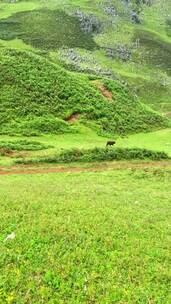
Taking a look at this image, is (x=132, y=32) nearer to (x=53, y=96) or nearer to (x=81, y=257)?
(x=53, y=96)

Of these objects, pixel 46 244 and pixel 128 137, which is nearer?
pixel 46 244

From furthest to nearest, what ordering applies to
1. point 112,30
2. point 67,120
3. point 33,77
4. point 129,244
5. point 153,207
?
point 112,30, point 33,77, point 67,120, point 153,207, point 129,244

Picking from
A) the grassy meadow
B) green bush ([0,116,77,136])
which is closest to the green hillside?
green bush ([0,116,77,136])

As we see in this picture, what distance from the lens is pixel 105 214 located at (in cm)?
2286

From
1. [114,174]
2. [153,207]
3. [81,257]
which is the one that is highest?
[81,257]

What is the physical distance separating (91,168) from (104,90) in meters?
37.5

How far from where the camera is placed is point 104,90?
76.6 metres

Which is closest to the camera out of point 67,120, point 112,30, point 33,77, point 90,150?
point 90,150

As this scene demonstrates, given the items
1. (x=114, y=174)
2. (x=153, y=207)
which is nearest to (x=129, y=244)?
(x=153, y=207)

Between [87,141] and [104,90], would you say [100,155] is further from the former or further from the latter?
[104,90]

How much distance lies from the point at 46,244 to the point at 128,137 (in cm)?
4626

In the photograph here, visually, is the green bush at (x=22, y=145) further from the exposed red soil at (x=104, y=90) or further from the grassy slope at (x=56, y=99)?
the exposed red soil at (x=104, y=90)

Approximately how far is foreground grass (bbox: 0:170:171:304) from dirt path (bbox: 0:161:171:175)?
10935 millimetres

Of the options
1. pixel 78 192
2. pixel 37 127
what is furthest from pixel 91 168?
pixel 37 127
